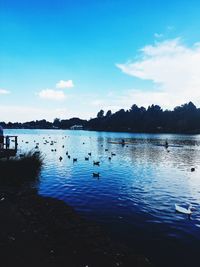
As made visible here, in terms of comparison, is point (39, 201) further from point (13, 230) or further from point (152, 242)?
point (152, 242)

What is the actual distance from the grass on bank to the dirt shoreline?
8839 millimetres

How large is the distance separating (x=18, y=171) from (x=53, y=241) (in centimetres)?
1736

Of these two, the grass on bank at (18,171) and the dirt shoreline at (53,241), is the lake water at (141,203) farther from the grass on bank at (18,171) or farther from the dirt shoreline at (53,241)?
the grass on bank at (18,171)

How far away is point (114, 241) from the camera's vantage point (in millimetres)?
15094

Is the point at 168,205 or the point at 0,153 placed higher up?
the point at 0,153

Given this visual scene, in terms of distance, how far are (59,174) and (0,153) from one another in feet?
28.8

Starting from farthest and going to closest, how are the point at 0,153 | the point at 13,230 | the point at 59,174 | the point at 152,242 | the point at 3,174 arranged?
1. the point at 59,174
2. the point at 0,153
3. the point at 3,174
4. the point at 152,242
5. the point at 13,230

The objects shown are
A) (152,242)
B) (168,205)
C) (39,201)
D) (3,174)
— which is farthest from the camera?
(3,174)

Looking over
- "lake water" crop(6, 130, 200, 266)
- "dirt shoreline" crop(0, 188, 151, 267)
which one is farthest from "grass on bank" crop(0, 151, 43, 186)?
"dirt shoreline" crop(0, 188, 151, 267)

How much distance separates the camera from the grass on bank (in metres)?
27.7

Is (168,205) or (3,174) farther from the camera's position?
(3,174)

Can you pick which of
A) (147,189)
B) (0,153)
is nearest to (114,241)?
(147,189)

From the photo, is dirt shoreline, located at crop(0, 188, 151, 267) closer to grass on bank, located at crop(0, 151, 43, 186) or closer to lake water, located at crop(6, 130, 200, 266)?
lake water, located at crop(6, 130, 200, 266)

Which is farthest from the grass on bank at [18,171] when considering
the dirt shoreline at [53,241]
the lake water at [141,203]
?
the dirt shoreline at [53,241]
